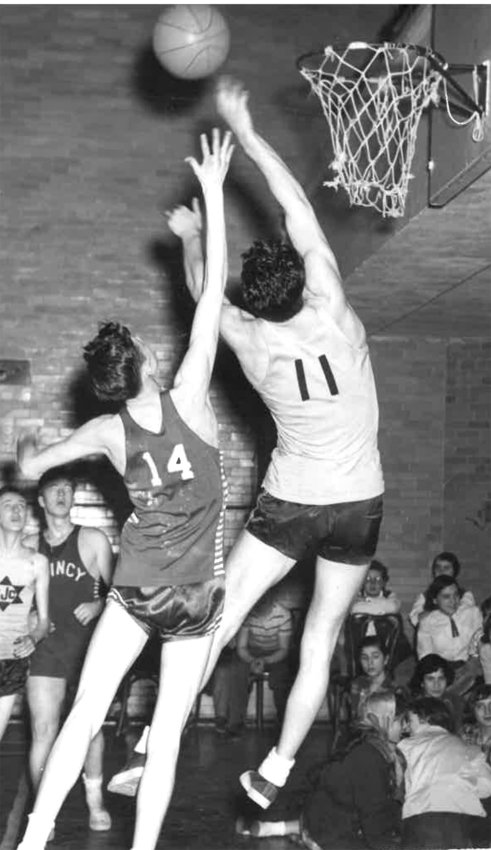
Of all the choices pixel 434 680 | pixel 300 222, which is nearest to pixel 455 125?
pixel 300 222

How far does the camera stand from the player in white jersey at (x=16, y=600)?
7926 millimetres

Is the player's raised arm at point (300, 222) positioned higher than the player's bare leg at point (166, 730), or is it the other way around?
the player's raised arm at point (300, 222)

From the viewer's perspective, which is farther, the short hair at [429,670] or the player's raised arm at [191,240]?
the short hair at [429,670]

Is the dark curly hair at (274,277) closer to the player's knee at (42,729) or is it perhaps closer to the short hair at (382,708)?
the short hair at (382,708)

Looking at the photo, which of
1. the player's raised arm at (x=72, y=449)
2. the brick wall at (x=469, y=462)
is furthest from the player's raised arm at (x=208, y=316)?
the brick wall at (x=469, y=462)

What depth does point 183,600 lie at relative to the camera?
5.12 meters

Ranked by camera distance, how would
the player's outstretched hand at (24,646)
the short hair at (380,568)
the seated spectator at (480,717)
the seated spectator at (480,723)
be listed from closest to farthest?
the player's outstretched hand at (24,646) < the seated spectator at (480,723) < the seated spectator at (480,717) < the short hair at (380,568)

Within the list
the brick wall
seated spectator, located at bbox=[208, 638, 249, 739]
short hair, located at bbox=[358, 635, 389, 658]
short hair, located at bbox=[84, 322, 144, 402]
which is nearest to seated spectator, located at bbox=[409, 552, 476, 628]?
the brick wall

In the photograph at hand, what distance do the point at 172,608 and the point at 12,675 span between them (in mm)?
3149

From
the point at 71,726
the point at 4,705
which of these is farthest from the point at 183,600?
the point at 4,705

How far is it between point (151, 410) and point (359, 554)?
133 centimetres

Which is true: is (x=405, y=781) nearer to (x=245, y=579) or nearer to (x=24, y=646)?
(x=245, y=579)

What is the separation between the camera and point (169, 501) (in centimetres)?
511

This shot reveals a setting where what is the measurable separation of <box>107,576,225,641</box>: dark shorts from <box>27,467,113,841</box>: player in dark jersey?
10.5ft
